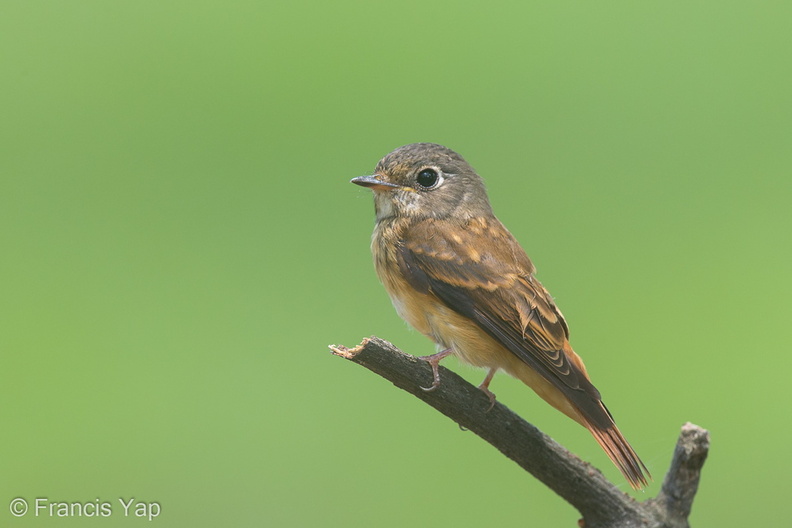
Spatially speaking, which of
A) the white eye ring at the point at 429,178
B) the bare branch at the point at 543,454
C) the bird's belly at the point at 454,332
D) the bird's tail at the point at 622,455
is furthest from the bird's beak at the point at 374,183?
the bird's tail at the point at 622,455

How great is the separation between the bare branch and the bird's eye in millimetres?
1256

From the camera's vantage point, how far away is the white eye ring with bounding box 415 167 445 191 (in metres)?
4.69

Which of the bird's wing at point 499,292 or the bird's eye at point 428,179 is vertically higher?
the bird's eye at point 428,179

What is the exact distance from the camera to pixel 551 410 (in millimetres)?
7219

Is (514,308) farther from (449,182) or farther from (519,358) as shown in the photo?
(449,182)

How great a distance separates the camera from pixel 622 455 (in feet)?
12.2

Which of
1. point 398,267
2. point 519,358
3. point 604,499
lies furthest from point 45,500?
point 604,499

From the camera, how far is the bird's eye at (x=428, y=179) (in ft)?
15.4

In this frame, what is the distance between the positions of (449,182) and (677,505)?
2049 mm

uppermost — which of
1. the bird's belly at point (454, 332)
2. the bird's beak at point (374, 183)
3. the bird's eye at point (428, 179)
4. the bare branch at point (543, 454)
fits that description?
the bird's eye at point (428, 179)

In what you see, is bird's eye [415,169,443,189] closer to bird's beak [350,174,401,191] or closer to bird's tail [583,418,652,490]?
bird's beak [350,174,401,191]

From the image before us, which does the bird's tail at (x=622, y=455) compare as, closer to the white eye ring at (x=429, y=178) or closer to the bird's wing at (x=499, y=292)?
the bird's wing at (x=499, y=292)

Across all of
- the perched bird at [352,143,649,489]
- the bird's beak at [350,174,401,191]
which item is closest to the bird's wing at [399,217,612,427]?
the perched bird at [352,143,649,489]

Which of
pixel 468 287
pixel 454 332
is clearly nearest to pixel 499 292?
pixel 468 287
